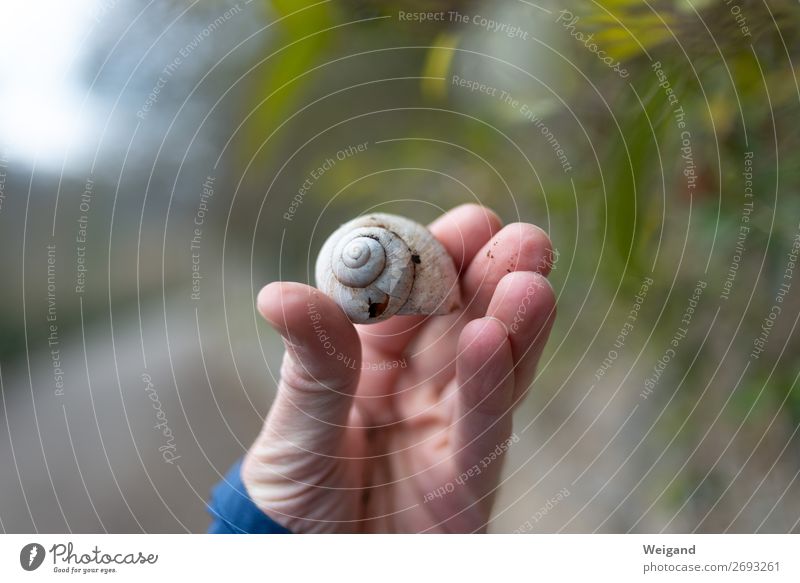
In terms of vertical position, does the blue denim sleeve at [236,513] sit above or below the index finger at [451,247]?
below

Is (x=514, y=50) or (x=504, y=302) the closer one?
(x=504, y=302)

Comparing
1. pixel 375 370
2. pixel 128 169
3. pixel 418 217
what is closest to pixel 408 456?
pixel 375 370

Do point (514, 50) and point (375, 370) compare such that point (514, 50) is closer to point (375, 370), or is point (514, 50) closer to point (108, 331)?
point (375, 370)
